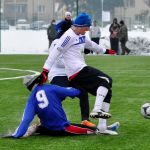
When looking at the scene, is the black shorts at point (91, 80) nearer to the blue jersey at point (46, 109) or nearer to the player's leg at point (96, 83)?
the player's leg at point (96, 83)

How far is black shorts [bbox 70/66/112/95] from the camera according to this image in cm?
894

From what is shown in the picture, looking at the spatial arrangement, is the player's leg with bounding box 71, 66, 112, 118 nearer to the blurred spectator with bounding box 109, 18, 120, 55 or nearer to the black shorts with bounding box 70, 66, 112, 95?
the black shorts with bounding box 70, 66, 112, 95

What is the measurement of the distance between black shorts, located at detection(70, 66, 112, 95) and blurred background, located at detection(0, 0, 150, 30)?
35.1 metres

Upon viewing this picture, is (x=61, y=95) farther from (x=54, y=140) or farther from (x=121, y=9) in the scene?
(x=121, y=9)

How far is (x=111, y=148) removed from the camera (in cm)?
781

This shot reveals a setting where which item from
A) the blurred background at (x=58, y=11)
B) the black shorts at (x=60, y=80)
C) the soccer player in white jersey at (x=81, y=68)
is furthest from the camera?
the blurred background at (x=58, y=11)

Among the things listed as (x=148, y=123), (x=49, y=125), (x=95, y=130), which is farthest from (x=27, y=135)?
(x=148, y=123)

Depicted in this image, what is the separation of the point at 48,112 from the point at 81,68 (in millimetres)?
918

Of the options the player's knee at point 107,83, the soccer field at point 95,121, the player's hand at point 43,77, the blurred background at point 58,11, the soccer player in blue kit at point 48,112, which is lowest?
the soccer field at point 95,121

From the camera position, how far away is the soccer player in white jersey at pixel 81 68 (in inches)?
348

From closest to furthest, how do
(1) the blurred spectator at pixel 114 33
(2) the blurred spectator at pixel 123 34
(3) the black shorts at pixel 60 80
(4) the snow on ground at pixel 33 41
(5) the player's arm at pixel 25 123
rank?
(5) the player's arm at pixel 25 123 < (3) the black shorts at pixel 60 80 < (2) the blurred spectator at pixel 123 34 < (1) the blurred spectator at pixel 114 33 < (4) the snow on ground at pixel 33 41

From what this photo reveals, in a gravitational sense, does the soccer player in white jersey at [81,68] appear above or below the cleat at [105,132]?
above

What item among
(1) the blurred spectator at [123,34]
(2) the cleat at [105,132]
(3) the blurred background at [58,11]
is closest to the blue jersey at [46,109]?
(2) the cleat at [105,132]

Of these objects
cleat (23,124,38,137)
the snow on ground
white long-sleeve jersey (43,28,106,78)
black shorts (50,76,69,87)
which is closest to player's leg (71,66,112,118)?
white long-sleeve jersey (43,28,106,78)
